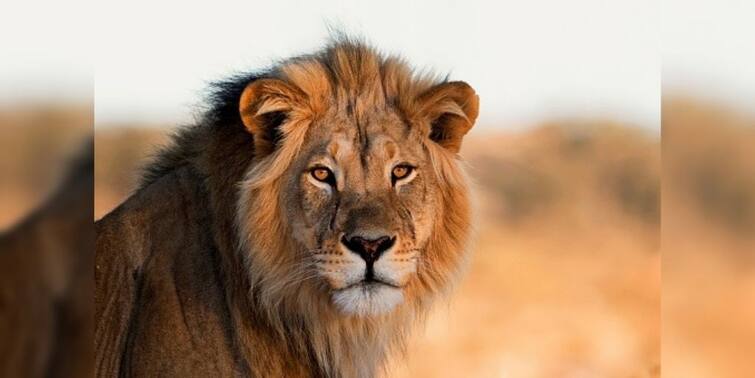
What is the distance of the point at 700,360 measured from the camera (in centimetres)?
275

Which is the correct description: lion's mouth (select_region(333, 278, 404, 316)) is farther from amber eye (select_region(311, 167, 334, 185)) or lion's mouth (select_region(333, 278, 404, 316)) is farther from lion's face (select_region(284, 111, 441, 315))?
amber eye (select_region(311, 167, 334, 185))

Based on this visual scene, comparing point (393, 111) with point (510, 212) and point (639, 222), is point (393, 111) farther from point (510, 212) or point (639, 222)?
point (639, 222)

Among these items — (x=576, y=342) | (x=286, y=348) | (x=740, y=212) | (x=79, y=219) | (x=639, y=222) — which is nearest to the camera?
(x=79, y=219)

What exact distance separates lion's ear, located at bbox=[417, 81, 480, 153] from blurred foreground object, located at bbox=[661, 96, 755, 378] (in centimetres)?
211

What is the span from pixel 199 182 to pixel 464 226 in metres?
1.04

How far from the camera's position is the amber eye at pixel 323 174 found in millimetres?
4533

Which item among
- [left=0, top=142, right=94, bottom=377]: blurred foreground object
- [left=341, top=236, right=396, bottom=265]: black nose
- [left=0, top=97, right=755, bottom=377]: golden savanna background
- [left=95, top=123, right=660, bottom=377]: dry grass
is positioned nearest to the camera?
[left=0, top=142, right=94, bottom=377]: blurred foreground object

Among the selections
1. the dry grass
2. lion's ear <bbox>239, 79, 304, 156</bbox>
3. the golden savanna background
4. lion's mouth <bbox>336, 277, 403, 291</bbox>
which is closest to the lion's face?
lion's mouth <bbox>336, 277, 403, 291</bbox>

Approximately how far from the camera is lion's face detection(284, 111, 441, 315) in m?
4.33

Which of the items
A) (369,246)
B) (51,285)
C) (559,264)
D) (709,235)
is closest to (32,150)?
(51,285)

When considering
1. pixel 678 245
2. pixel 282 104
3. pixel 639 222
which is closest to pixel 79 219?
pixel 678 245

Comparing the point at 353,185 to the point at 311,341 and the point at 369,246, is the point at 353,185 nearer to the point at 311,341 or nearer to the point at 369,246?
the point at 369,246

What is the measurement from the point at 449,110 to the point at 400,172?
40cm

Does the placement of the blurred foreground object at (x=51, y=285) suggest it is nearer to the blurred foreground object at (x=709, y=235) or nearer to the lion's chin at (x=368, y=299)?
the blurred foreground object at (x=709, y=235)
